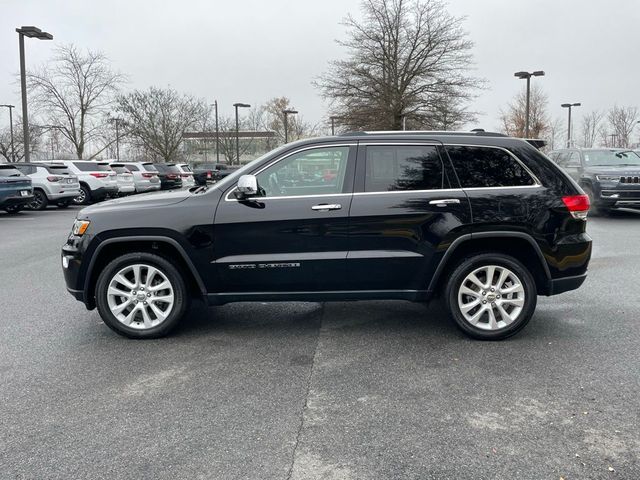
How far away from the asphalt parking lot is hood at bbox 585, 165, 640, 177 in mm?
9261

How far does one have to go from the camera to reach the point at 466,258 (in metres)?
4.90

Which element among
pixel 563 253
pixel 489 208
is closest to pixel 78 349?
pixel 489 208

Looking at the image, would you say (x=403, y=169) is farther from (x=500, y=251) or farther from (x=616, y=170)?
(x=616, y=170)

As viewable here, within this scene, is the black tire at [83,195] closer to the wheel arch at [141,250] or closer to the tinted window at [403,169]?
the wheel arch at [141,250]

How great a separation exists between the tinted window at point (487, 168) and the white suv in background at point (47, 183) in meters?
16.7

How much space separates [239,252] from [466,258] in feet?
6.42

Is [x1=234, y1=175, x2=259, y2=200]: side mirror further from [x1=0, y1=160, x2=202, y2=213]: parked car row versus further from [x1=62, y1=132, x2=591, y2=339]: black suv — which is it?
[x1=0, y1=160, x2=202, y2=213]: parked car row

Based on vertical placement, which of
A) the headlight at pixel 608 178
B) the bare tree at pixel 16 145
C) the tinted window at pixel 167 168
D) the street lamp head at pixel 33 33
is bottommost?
the headlight at pixel 608 178

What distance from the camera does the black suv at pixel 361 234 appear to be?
4785 mm

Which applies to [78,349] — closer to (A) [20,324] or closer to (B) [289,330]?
(A) [20,324]

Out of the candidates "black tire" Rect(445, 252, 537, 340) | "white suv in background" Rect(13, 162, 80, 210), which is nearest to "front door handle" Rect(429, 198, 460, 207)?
"black tire" Rect(445, 252, 537, 340)

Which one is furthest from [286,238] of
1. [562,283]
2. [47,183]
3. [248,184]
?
[47,183]

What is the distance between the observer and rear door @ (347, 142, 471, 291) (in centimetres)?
477

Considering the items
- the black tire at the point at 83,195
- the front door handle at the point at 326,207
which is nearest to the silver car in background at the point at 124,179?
the black tire at the point at 83,195
